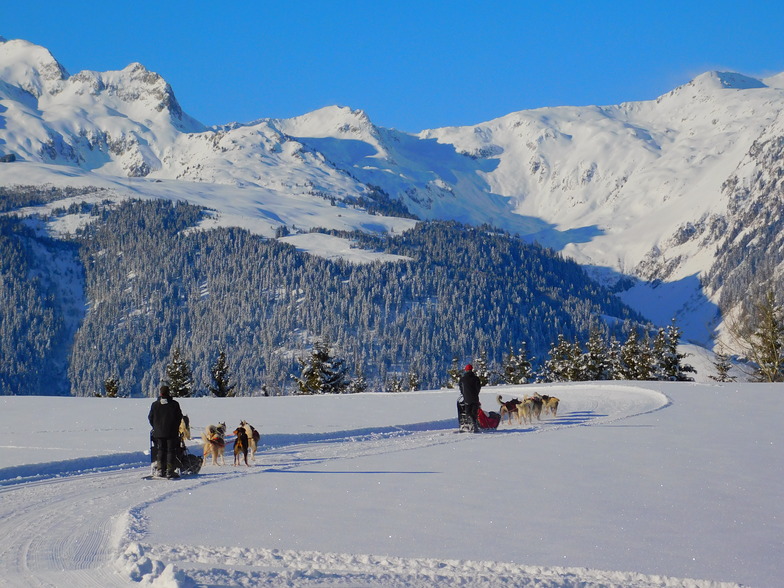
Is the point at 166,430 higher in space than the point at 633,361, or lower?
lower

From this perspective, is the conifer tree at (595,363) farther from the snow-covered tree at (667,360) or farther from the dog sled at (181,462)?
the dog sled at (181,462)

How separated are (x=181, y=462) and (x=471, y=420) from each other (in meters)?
10.1

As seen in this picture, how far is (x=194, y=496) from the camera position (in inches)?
581

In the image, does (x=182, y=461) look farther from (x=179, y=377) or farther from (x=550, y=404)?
(x=179, y=377)

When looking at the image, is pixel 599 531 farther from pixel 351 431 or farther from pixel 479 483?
pixel 351 431

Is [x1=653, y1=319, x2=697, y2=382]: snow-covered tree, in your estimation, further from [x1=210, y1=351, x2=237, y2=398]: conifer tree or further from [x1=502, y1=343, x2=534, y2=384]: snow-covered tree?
[x1=210, y1=351, x2=237, y2=398]: conifer tree

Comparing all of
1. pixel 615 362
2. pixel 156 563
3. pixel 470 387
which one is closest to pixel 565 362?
pixel 615 362

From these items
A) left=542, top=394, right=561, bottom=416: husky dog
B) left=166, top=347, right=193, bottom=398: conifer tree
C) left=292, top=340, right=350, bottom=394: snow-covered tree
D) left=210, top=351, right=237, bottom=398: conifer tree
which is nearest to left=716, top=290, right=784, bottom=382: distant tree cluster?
left=542, top=394, right=561, bottom=416: husky dog

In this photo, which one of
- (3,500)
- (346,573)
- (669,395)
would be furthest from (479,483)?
(669,395)

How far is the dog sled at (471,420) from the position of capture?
83.1ft

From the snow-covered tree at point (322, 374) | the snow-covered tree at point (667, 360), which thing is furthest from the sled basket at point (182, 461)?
the snow-covered tree at point (667, 360)

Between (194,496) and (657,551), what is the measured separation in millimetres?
7940

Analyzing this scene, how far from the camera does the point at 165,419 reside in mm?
18047

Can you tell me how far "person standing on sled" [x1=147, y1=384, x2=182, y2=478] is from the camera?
57.5ft
